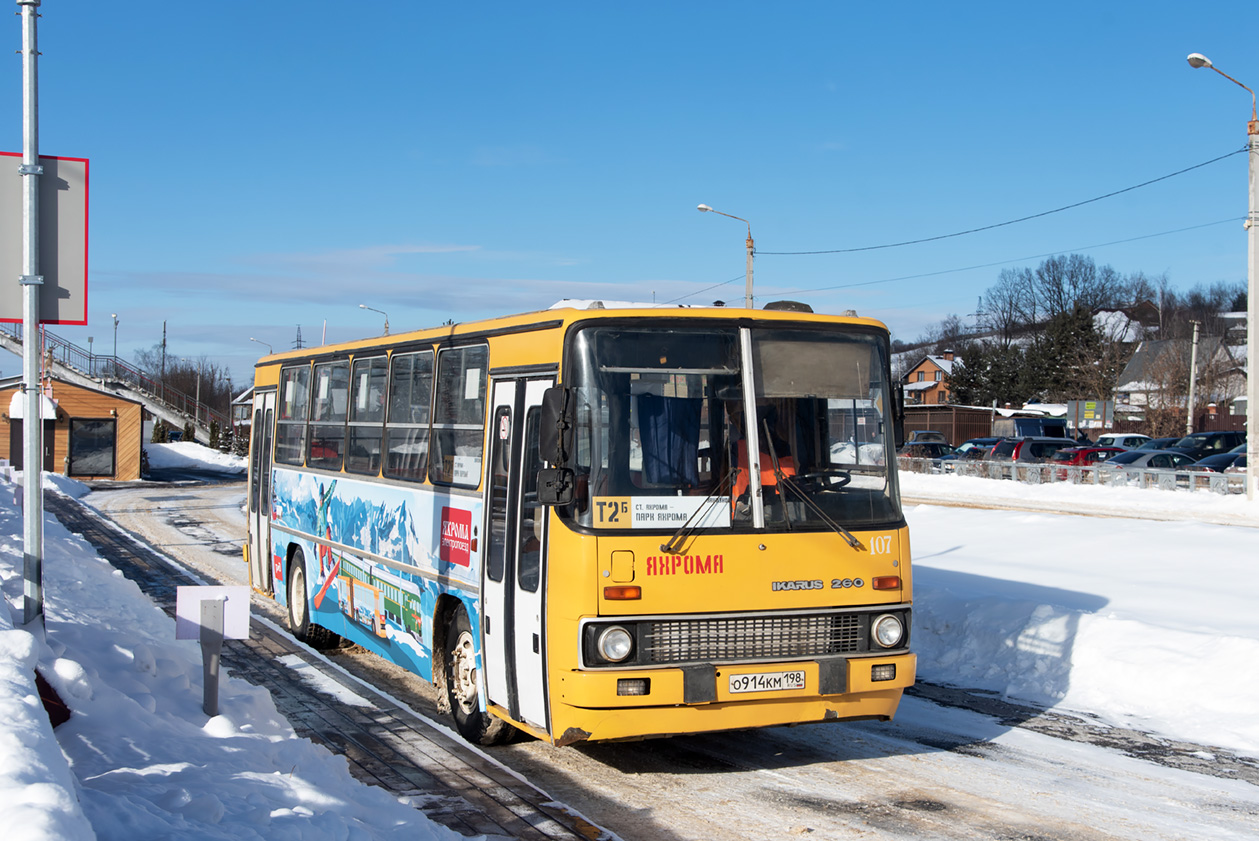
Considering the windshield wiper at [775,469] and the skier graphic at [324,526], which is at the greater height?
the windshield wiper at [775,469]

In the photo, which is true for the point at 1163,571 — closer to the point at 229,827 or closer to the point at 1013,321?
the point at 229,827

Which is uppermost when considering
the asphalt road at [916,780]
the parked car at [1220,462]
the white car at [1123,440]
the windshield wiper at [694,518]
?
the white car at [1123,440]

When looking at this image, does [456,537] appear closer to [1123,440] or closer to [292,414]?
[292,414]

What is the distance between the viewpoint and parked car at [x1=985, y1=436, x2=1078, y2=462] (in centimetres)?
4069

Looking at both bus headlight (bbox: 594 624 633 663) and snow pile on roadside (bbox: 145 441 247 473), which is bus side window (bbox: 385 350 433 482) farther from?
snow pile on roadside (bbox: 145 441 247 473)

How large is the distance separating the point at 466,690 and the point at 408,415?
2544 mm

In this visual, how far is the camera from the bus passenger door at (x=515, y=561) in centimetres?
695

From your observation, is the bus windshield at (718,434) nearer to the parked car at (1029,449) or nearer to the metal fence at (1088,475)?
the metal fence at (1088,475)

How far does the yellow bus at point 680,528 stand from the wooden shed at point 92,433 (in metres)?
45.0

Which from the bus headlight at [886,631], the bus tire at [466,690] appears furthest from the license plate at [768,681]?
the bus tire at [466,690]

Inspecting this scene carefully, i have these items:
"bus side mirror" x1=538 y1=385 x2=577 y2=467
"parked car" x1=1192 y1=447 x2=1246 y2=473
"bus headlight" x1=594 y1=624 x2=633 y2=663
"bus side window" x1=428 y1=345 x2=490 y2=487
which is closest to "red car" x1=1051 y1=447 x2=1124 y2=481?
"parked car" x1=1192 y1=447 x2=1246 y2=473

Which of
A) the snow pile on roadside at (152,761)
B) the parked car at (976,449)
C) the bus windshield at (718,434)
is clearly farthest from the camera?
the parked car at (976,449)

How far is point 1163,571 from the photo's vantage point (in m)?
15.1

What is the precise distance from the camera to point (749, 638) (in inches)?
264
